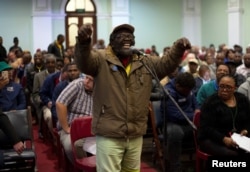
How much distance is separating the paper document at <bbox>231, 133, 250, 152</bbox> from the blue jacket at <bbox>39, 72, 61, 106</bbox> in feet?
9.66

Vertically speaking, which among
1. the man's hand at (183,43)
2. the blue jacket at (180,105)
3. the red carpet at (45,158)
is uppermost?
the man's hand at (183,43)

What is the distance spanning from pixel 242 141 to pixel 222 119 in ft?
0.88

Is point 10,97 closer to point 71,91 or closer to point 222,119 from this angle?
point 71,91

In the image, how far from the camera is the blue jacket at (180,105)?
4719 millimetres

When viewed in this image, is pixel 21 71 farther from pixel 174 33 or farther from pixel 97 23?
pixel 174 33

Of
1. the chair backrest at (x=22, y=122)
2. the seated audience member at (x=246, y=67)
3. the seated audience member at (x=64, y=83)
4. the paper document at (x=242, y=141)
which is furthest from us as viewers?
the seated audience member at (x=246, y=67)

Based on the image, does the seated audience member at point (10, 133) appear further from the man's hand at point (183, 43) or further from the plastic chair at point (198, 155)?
the man's hand at point (183, 43)

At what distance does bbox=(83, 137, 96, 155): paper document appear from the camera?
402 centimetres

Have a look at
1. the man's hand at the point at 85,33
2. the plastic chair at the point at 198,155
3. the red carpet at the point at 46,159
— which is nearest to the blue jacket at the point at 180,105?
the plastic chair at the point at 198,155

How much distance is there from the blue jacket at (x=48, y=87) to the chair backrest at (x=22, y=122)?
1.66m

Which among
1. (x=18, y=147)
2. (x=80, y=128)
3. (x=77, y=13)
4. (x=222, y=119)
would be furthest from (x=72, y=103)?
(x=77, y=13)

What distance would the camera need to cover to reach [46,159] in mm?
5703

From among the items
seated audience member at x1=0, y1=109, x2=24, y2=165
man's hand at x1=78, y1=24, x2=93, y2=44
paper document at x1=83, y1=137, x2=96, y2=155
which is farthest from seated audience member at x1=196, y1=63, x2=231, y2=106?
man's hand at x1=78, y1=24, x2=93, y2=44

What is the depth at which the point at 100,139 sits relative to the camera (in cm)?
277
